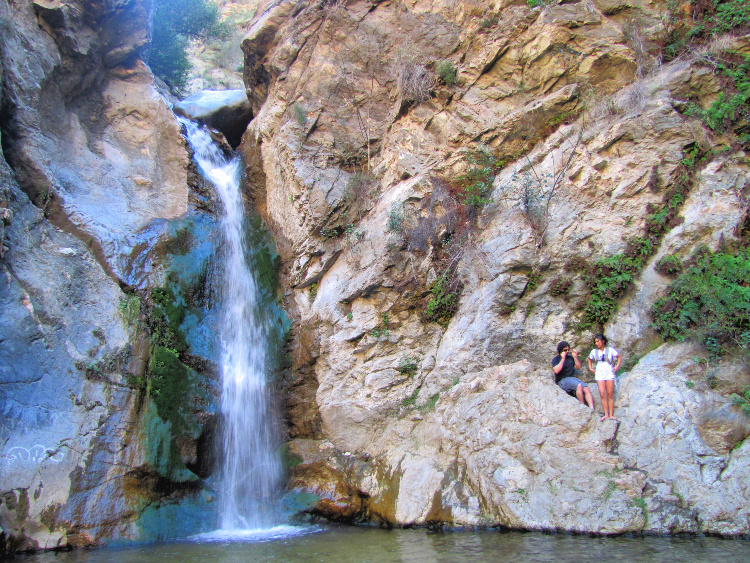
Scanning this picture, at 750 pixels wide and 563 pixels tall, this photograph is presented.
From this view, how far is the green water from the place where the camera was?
5.12 m

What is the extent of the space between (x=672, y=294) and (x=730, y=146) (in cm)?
334

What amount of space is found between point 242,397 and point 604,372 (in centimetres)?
712

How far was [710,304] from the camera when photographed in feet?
22.6

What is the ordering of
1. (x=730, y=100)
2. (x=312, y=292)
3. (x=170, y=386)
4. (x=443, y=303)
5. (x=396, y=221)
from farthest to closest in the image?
(x=312, y=292), (x=396, y=221), (x=443, y=303), (x=170, y=386), (x=730, y=100)

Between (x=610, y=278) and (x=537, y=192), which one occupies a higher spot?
(x=537, y=192)

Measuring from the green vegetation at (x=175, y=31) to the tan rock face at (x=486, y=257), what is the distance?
7935 millimetres

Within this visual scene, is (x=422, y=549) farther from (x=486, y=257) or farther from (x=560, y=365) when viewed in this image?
(x=486, y=257)

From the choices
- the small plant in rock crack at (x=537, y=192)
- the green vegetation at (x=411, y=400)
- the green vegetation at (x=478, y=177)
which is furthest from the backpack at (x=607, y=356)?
the green vegetation at (x=478, y=177)

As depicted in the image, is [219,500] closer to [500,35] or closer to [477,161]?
[477,161]

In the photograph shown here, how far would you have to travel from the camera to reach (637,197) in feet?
28.2

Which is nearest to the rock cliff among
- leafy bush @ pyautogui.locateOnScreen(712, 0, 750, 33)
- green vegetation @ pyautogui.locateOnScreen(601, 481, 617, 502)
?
green vegetation @ pyautogui.locateOnScreen(601, 481, 617, 502)

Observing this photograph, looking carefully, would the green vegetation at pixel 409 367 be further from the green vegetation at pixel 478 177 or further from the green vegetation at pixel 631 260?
the green vegetation at pixel 478 177

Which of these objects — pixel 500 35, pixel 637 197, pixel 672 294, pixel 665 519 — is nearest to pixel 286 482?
pixel 665 519

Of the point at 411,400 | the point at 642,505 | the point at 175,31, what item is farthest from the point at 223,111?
the point at 642,505
